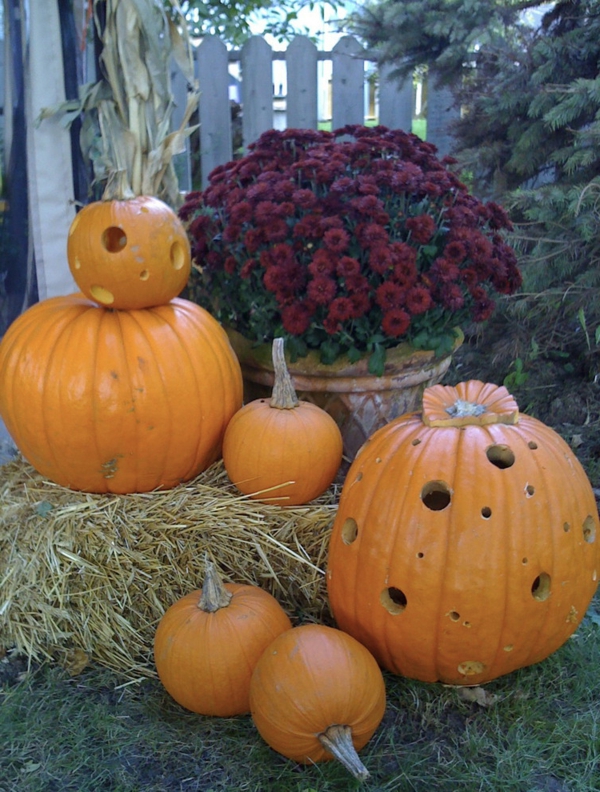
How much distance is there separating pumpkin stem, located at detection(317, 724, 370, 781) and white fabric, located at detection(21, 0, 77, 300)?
6.69 feet

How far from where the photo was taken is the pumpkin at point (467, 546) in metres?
1.88

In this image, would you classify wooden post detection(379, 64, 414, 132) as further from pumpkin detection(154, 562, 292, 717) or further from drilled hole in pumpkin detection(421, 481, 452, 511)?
pumpkin detection(154, 562, 292, 717)

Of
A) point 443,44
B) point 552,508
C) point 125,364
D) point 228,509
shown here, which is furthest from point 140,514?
point 443,44

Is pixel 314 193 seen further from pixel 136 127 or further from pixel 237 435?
pixel 237 435

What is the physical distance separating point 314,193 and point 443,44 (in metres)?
2.43

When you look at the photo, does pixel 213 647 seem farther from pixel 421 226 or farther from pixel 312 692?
pixel 421 226

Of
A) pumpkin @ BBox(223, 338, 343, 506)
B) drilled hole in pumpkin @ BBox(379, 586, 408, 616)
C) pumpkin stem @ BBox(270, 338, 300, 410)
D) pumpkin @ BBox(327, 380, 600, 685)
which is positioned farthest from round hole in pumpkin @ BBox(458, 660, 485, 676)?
pumpkin stem @ BBox(270, 338, 300, 410)

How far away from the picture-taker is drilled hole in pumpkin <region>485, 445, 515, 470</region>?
6.41 feet

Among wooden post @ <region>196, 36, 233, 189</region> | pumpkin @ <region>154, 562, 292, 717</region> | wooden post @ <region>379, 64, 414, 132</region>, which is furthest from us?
wooden post @ <region>379, 64, 414, 132</region>

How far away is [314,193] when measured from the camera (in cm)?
271

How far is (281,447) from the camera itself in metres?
2.37

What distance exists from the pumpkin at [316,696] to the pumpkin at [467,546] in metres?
0.19

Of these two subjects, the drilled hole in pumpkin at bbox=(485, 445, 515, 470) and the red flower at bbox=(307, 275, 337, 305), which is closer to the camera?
Answer: the drilled hole in pumpkin at bbox=(485, 445, 515, 470)

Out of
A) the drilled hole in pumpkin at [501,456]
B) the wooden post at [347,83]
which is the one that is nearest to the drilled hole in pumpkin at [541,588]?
the drilled hole in pumpkin at [501,456]
